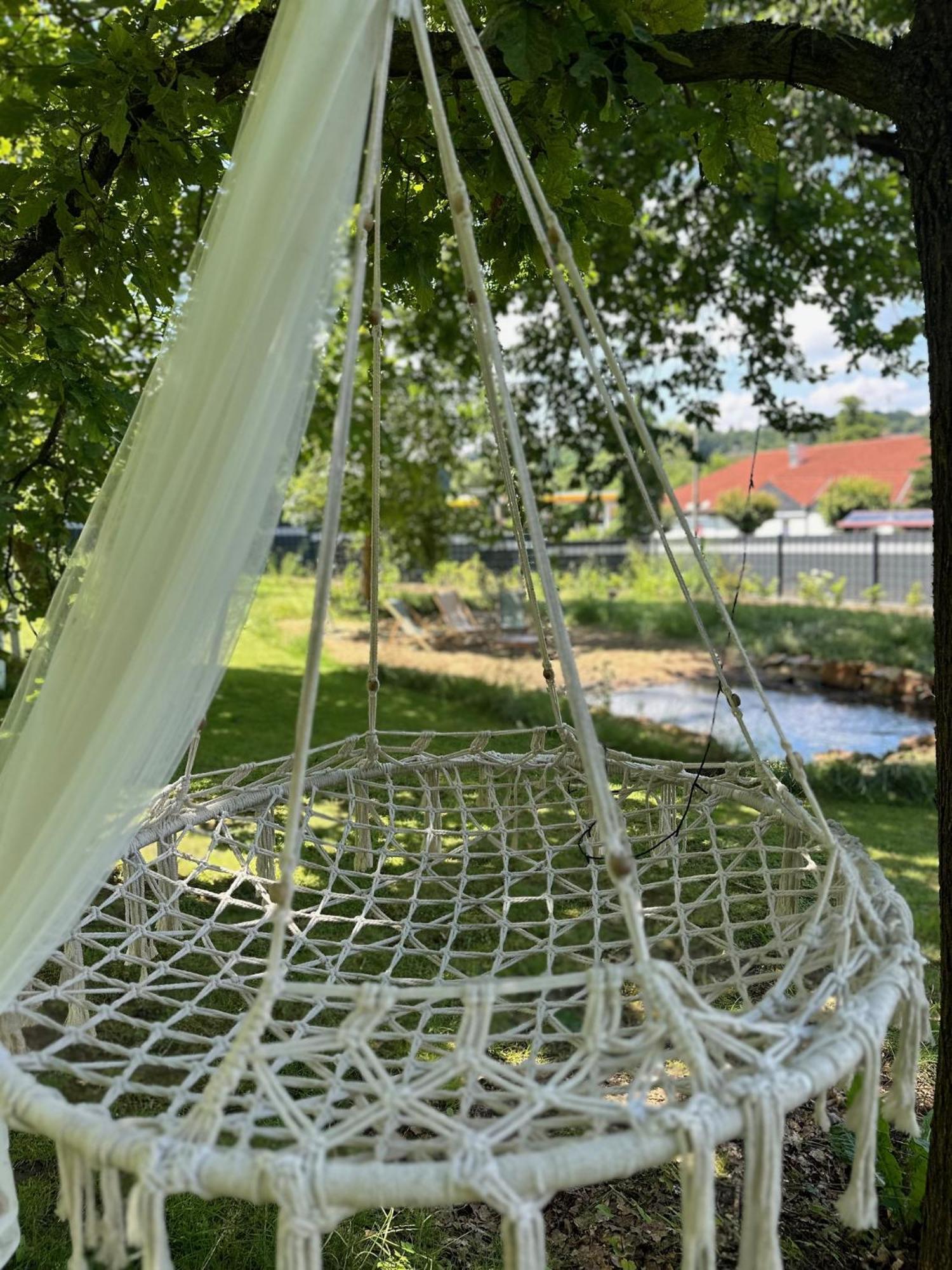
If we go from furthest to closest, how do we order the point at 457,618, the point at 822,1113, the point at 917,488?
the point at 917,488 → the point at 457,618 → the point at 822,1113

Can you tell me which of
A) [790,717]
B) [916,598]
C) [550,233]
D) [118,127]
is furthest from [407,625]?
[550,233]

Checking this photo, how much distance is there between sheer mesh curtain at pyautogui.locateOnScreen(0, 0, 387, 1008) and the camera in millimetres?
1252

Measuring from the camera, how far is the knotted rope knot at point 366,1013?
1.00m

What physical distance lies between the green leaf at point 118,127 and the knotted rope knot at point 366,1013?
129 cm

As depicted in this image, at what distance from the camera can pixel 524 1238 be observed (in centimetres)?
89

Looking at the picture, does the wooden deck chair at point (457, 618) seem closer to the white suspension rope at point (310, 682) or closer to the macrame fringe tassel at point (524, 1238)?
the white suspension rope at point (310, 682)

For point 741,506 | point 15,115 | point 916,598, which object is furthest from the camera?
point 741,506

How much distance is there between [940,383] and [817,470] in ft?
101

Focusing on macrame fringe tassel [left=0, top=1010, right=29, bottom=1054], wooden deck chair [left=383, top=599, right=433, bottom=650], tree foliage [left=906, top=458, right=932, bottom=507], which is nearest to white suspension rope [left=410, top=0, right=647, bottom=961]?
macrame fringe tassel [left=0, top=1010, right=29, bottom=1054]

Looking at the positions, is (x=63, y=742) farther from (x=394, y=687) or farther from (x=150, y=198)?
(x=394, y=687)

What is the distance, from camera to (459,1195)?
906mm

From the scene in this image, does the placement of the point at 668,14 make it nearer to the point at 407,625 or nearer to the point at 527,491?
the point at 527,491

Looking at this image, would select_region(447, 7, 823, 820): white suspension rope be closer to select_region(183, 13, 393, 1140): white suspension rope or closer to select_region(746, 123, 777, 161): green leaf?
select_region(183, 13, 393, 1140): white suspension rope

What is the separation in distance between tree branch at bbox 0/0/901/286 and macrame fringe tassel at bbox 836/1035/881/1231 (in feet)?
3.81
